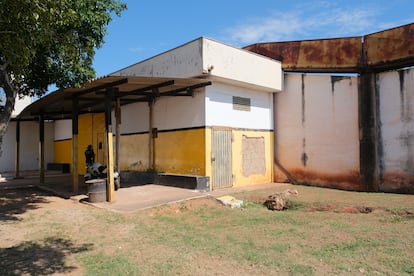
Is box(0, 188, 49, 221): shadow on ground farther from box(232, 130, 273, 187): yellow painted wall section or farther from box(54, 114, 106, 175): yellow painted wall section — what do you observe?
box(232, 130, 273, 187): yellow painted wall section

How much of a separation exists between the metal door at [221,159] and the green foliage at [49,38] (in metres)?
5.06

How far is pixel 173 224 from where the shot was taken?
25.9ft

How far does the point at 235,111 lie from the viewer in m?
13.2

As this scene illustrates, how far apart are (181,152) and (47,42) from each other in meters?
7.49

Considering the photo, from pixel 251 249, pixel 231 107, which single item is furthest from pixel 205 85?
pixel 251 249

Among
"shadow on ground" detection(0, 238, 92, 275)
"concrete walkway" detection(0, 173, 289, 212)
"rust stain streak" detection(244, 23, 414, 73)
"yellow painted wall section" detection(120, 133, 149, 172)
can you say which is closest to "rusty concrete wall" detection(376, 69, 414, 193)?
"rust stain streak" detection(244, 23, 414, 73)

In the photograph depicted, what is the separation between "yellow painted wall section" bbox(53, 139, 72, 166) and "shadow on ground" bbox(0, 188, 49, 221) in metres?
8.63

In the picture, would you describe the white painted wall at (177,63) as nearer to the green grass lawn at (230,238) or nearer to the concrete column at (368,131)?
the green grass lawn at (230,238)

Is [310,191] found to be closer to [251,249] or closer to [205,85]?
[205,85]

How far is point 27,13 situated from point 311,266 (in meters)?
5.34

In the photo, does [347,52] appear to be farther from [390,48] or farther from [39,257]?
[39,257]

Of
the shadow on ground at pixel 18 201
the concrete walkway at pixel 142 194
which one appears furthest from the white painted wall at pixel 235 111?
the shadow on ground at pixel 18 201

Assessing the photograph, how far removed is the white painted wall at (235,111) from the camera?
12.2 metres

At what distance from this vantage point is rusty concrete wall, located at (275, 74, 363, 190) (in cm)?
1298
